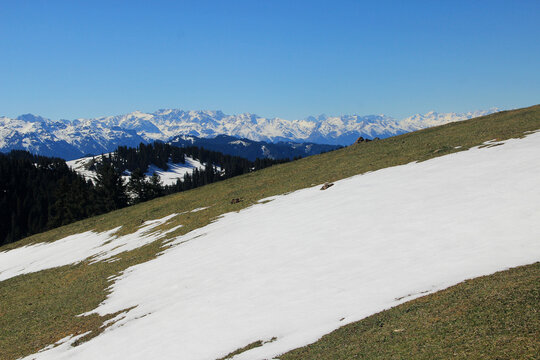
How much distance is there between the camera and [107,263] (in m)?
33.5

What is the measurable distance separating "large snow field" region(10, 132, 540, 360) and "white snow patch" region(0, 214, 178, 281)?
10637 mm

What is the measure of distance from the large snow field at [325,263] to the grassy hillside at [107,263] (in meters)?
2.19

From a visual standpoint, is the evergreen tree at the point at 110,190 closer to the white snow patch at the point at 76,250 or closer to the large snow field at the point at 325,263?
the white snow patch at the point at 76,250

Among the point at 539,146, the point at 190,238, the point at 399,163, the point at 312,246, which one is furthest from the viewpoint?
the point at 399,163

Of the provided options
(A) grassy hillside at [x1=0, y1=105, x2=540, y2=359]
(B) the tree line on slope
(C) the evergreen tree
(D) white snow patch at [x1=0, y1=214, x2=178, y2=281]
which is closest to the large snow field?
(A) grassy hillside at [x1=0, y1=105, x2=540, y2=359]

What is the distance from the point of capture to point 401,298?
43.2ft

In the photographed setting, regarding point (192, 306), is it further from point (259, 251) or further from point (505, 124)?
point (505, 124)

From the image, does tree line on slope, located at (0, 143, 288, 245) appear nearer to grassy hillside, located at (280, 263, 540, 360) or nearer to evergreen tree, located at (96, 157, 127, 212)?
evergreen tree, located at (96, 157, 127, 212)

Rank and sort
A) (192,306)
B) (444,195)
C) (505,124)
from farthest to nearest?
1. (505,124)
2. (444,195)
3. (192,306)

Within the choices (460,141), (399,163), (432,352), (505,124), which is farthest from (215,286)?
(505,124)

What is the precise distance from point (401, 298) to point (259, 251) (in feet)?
38.7

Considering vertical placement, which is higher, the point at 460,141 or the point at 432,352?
the point at 460,141

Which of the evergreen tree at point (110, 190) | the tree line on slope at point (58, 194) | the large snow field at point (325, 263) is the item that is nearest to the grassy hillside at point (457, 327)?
the large snow field at point (325, 263)

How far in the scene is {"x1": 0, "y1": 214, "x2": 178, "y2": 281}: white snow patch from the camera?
3878cm
